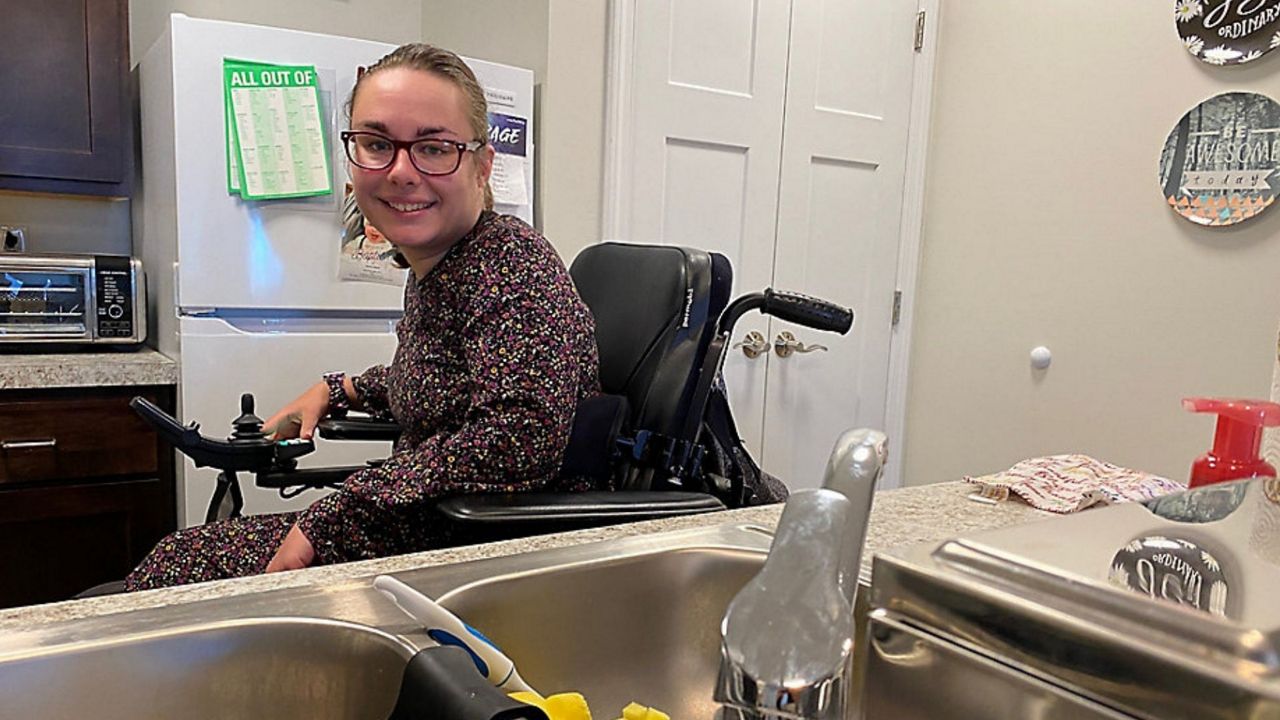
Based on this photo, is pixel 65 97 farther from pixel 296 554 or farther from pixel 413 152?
pixel 296 554

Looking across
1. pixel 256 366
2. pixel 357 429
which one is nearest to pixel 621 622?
pixel 357 429

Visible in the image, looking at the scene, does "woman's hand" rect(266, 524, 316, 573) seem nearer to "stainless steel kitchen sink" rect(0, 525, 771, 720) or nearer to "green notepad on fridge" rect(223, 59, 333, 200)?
"stainless steel kitchen sink" rect(0, 525, 771, 720)

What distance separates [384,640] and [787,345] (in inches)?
83.8

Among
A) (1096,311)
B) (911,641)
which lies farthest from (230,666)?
(1096,311)

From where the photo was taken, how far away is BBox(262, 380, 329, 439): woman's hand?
1.44 meters

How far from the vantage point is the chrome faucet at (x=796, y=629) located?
0.32m

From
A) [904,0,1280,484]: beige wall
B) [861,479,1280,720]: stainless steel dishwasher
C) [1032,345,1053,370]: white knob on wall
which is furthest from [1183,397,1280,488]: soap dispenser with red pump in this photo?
[1032,345,1053,370]: white knob on wall

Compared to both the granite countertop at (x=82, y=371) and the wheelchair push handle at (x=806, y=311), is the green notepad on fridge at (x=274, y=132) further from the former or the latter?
the wheelchair push handle at (x=806, y=311)

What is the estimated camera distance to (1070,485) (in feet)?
3.25

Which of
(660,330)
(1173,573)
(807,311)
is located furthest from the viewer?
(660,330)

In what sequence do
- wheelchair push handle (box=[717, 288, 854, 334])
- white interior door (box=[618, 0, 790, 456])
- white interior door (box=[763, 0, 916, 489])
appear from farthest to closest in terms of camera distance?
white interior door (box=[763, 0, 916, 489]) < white interior door (box=[618, 0, 790, 456]) < wheelchair push handle (box=[717, 288, 854, 334])

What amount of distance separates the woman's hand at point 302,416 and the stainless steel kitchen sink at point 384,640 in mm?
856

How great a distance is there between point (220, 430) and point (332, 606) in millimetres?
1421

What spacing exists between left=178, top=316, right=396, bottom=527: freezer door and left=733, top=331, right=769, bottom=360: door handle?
1.00 m
